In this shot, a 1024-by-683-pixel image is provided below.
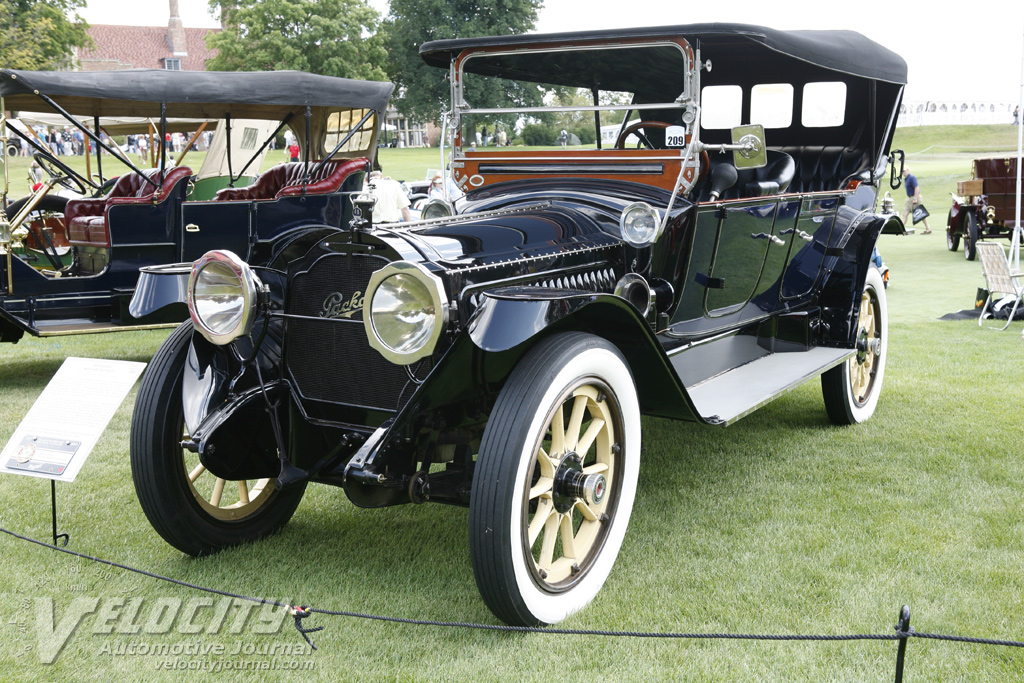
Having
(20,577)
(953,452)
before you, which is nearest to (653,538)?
(953,452)

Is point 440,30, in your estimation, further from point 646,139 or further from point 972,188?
point 646,139

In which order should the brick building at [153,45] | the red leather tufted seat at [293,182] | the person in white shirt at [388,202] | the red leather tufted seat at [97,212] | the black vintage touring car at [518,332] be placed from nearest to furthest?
the black vintage touring car at [518,332] < the red leather tufted seat at [97,212] < the red leather tufted seat at [293,182] < the person in white shirt at [388,202] < the brick building at [153,45]

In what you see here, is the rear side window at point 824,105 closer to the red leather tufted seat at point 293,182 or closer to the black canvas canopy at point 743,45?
the black canvas canopy at point 743,45

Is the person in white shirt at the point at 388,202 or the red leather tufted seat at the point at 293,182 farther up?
the red leather tufted seat at the point at 293,182

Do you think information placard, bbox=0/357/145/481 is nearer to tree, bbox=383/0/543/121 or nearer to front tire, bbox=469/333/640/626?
front tire, bbox=469/333/640/626

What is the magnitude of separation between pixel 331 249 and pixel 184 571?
4.10 ft

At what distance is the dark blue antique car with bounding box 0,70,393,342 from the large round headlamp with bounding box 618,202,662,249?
3.20 m

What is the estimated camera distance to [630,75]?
416cm

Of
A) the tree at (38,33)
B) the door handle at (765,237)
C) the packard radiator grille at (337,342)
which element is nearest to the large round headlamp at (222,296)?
the packard radiator grille at (337,342)

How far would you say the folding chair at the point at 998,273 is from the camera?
7.71 metres

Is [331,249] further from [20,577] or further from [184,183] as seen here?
[184,183]

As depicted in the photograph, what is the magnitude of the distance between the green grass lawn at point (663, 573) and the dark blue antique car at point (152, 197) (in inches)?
66.9

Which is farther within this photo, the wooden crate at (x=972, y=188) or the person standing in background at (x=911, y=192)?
the person standing in background at (x=911, y=192)

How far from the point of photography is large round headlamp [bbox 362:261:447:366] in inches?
98.7
